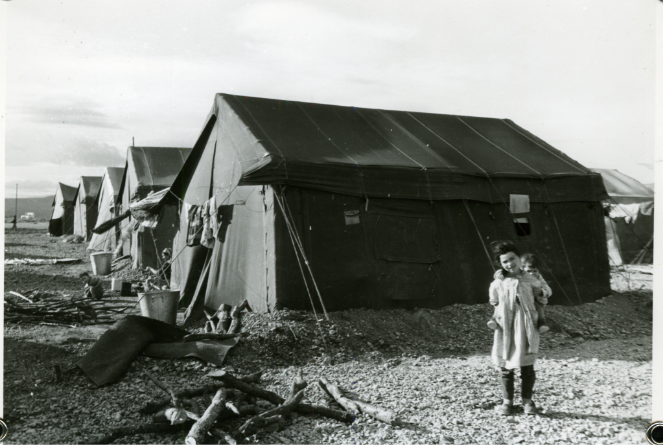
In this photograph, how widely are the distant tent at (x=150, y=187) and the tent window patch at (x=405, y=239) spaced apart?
702 centimetres

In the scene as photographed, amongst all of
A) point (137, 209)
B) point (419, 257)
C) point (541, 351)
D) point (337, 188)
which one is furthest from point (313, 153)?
point (137, 209)

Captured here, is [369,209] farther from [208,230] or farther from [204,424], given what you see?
[204,424]

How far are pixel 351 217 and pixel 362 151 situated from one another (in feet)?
4.13

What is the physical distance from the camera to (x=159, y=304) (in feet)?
25.1

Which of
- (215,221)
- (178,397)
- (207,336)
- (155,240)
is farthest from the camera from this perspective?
(155,240)

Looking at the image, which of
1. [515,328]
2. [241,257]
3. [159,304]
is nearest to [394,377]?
[515,328]

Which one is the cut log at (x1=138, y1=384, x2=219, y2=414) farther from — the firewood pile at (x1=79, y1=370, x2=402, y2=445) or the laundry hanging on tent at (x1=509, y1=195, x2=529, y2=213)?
the laundry hanging on tent at (x1=509, y1=195, x2=529, y2=213)

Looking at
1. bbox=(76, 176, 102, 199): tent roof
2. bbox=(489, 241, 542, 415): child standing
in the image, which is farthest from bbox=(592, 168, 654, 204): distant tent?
bbox=(76, 176, 102, 199): tent roof

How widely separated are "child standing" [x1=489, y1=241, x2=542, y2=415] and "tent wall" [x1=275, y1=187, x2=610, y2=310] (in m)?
3.43

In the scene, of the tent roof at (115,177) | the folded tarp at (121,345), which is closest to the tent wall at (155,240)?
the tent roof at (115,177)

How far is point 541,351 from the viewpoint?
688cm

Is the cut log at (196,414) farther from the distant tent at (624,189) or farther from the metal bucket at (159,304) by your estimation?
the distant tent at (624,189)

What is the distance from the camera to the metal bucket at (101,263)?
46.2 feet

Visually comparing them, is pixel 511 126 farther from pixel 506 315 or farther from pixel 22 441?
pixel 22 441
